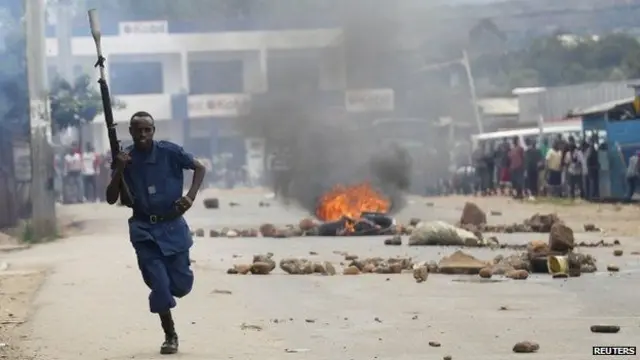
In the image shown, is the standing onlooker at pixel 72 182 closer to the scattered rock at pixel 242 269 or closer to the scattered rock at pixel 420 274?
the scattered rock at pixel 242 269

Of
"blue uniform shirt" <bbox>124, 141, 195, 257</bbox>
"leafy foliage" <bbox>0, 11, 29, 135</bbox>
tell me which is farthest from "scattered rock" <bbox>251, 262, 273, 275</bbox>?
"leafy foliage" <bbox>0, 11, 29, 135</bbox>

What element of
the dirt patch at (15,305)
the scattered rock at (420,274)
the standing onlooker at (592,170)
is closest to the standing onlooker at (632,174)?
the standing onlooker at (592,170)

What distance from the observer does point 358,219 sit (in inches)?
810

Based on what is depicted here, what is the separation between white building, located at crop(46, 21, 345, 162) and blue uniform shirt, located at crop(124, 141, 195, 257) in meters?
27.5

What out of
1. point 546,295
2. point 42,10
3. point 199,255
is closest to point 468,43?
point 42,10

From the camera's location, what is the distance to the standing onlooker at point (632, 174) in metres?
25.9

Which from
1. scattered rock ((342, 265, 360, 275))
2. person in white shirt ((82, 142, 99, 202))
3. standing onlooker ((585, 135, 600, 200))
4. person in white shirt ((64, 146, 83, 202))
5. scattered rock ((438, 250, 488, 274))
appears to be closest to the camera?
scattered rock ((438, 250, 488, 274))

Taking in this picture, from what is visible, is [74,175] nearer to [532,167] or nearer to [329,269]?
[532,167]

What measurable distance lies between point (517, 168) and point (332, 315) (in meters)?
23.1

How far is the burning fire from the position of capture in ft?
75.4

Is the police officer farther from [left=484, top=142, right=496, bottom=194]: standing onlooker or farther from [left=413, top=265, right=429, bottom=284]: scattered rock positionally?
[left=484, top=142, right=496, bottom=194]: standing onlooker

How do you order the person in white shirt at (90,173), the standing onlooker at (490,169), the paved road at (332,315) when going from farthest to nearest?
1. the person in white shirt at (90,173)
2. the standing onlooker at (490,169)
3. the paved road at (332,315)

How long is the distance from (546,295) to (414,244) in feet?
21.1

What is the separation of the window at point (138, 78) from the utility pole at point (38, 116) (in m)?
36.5
